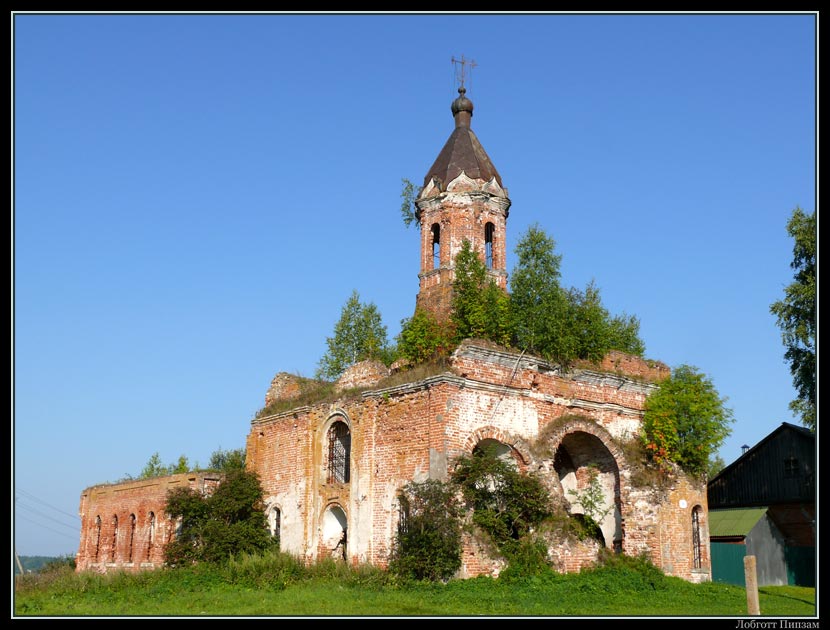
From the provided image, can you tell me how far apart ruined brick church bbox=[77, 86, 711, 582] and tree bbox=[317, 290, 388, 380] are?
6.39 m

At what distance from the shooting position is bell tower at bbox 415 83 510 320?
1030 inches

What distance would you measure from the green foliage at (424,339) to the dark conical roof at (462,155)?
524 cm

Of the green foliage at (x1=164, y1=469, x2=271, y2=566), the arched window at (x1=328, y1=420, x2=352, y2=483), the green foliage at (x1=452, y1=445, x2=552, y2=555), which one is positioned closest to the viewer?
the green foliage at (x1=452, y1=445, x2=552, y2=555)

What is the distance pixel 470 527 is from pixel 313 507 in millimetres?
5729

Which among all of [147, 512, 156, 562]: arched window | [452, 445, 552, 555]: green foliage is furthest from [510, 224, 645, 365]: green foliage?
[147, 512, 156, 562]: arched window

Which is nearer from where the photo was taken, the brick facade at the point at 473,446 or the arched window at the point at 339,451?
the brick facade at the point at 473,446

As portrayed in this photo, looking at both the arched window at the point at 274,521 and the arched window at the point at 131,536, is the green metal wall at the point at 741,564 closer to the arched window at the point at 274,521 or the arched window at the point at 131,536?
the arched window at the point at 274,521

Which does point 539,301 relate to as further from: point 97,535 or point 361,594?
point 97,535

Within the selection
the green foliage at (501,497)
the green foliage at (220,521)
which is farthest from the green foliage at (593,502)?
the green foliage at (220,521)

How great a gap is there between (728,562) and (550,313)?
37.3 ft

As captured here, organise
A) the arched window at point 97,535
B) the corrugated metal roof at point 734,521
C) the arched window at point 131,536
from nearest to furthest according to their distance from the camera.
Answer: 1. the arched window at point 131,536
2. the corrugated metal roof at point 734,521
3. the arched window at point 97,535

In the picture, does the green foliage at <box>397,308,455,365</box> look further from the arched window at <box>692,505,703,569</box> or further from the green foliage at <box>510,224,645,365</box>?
the arched window at <box>692,505,703,569</box>

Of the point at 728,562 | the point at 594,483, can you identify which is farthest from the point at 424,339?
the point at 728,562

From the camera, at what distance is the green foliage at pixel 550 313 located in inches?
908
